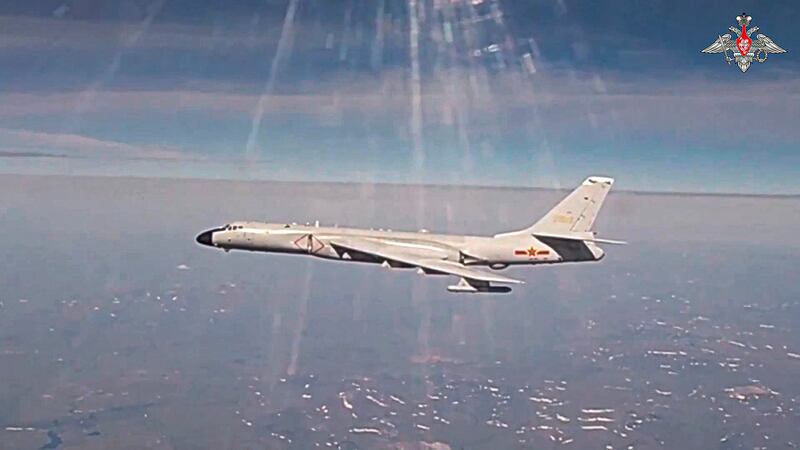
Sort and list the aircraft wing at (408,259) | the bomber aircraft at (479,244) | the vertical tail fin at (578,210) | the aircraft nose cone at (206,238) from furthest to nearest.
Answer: the aircraft nose cone at (206,238) → the vertical tail fin at (578,210) → the bomber aircraft at (479,244) → the aircraft wing at (408,259)

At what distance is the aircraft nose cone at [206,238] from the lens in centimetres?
1664

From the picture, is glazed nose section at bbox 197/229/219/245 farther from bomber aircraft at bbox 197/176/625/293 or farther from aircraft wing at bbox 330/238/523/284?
aircraft wing at bbox 330/238/523/284

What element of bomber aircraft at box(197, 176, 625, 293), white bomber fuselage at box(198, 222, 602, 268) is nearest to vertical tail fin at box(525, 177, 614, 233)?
bomber aircraft at box(197, 176, 625, 293)

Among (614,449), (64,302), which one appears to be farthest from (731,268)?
(64,302)

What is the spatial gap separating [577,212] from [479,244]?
2322 millimetres

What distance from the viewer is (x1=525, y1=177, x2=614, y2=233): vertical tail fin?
585 inches

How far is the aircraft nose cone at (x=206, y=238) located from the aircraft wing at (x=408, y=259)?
→ 3.35 metres

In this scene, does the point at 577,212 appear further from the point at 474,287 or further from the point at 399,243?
the point at 399,243

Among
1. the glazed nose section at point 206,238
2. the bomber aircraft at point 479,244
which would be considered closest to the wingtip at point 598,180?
the bomber aircraft at point 479,244

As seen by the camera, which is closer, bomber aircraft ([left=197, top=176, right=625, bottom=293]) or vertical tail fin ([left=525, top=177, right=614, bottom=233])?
bomber aircraft ([left=197, top=176, right=625, bottom=293])

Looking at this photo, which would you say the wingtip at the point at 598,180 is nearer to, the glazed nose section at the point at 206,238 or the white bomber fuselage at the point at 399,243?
the white bomber fuselage at the point at 399,243

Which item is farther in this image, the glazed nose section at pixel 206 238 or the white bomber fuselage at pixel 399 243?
the glazed nose section at pixel 206 238

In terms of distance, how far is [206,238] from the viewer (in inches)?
658

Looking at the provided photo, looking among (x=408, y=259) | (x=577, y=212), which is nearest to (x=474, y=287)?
(x=408, y=259)
